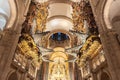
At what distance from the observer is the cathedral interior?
284 inches

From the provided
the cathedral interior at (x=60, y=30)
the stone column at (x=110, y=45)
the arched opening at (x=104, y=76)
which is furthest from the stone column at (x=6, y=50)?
the arched opening at (x=104, y=76)

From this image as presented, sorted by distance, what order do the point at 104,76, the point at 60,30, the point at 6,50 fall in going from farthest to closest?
the point at 60,30 < the point at 104,76 < the point at 6,50

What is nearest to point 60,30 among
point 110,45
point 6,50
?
point 110,45

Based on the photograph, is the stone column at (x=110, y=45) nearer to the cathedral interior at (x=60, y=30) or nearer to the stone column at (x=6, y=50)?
the cathedral interior at (x=60, y=30)

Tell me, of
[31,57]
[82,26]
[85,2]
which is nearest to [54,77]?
[31,57]

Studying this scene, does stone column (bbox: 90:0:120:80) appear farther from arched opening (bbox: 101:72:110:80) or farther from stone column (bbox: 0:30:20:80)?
stone column (bbox: 0:30:20:80)

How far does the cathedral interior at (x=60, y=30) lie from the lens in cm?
722

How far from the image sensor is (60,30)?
731 inches

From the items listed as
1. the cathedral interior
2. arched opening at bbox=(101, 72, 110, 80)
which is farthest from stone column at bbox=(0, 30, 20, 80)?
arched opening at bbox=(101, 72, 110, 80)

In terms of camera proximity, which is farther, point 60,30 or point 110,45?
point 60,30

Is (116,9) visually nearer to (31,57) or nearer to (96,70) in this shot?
(96,70)

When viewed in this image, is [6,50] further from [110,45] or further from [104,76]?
[104,76]

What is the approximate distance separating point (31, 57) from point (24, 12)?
4.75 m

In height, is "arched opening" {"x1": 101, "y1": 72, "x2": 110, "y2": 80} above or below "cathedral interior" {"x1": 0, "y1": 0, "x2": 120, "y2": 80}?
below
